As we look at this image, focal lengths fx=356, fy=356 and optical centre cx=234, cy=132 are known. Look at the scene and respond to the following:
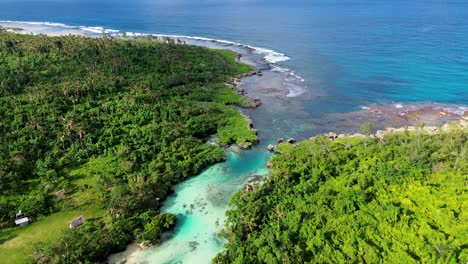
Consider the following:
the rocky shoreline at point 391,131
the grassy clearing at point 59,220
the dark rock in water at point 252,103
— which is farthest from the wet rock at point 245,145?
the grassy clearing at point 59,220

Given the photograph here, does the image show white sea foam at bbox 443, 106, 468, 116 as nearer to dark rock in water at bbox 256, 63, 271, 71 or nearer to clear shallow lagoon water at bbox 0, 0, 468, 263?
clear shallow lagoon water at bbox 0, 0, 468, 263

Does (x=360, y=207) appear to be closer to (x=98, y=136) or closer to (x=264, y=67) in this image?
(x=98, y=136)

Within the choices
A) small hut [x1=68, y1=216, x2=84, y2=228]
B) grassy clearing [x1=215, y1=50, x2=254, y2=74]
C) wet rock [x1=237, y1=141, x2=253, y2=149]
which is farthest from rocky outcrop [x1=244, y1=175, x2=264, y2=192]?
grassy clearing [x1=215, y1=50, x2=254, y2=74]

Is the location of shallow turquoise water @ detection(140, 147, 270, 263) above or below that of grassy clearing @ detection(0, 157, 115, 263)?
below

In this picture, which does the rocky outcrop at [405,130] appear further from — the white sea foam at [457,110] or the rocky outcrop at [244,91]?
the rocky outcrop at [244,91]

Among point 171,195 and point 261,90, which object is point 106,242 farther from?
point 261,90

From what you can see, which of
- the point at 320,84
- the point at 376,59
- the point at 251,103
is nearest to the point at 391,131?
the point at 251,103
